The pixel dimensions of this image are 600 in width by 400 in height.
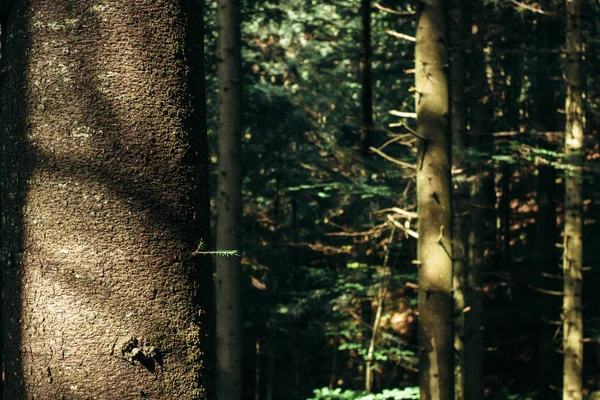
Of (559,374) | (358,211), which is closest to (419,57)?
(358,211)

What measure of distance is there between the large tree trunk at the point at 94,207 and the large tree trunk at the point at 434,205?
4.63 m

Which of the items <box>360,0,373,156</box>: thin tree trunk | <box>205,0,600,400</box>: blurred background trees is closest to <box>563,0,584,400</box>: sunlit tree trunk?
<box>205,0,600,400</box>: blurred background trees

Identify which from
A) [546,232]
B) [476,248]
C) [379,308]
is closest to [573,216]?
[476,248]

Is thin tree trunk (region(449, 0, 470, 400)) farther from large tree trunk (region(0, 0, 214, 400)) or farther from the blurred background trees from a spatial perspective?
large tree trunk (region(0, 0, 214, 400))

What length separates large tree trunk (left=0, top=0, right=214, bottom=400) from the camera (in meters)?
1.69

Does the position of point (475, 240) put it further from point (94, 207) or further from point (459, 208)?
point (94, 207)

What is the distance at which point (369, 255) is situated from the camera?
14914 millimetres

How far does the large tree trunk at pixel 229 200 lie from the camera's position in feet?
29.7

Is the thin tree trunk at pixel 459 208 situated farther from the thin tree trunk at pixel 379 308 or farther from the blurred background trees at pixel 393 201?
the thin tree trunk at pixel 379 308

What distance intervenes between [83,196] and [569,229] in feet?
33.8

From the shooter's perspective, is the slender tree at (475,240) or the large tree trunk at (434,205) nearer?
the large tree trunk at (434,205)

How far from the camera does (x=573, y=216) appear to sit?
34.6 feet

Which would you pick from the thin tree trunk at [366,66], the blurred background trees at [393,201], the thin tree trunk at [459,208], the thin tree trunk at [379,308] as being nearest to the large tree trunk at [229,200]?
the blurred background trees at [393,201]

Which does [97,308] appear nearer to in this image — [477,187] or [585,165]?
[585,165]
